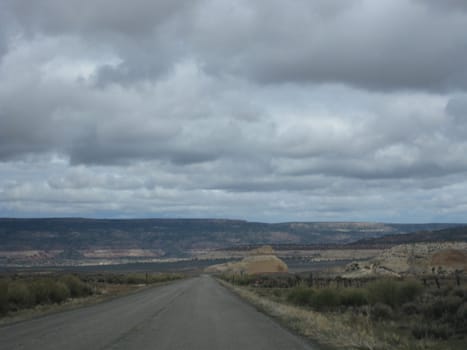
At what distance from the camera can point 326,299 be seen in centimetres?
3033

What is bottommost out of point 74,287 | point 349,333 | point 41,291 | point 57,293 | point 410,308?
point 74,287

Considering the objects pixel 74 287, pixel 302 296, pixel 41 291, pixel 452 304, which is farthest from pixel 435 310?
pixel 74 287

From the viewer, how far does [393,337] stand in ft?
53.2

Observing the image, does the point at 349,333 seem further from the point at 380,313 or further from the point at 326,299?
the point at 326,299

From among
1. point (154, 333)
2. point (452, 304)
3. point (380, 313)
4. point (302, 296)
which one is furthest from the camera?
point (302, 296)

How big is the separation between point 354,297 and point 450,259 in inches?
2548

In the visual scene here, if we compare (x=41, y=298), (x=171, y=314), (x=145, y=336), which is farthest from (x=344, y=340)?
(x=41, y=298)

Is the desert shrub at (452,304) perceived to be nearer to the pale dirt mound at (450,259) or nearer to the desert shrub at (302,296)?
the desert shrub at (302,296)

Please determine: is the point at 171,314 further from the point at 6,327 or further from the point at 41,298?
the point at 41,298

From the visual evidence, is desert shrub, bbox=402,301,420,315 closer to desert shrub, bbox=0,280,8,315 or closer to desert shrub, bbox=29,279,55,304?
desert shrub, bbox=0,280,8,315

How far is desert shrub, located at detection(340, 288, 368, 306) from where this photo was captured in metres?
29.2

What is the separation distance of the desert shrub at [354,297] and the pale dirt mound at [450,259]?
61.2m

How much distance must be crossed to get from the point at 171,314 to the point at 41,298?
14.0m

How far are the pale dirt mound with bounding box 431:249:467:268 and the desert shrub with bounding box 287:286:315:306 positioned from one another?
57438mm
